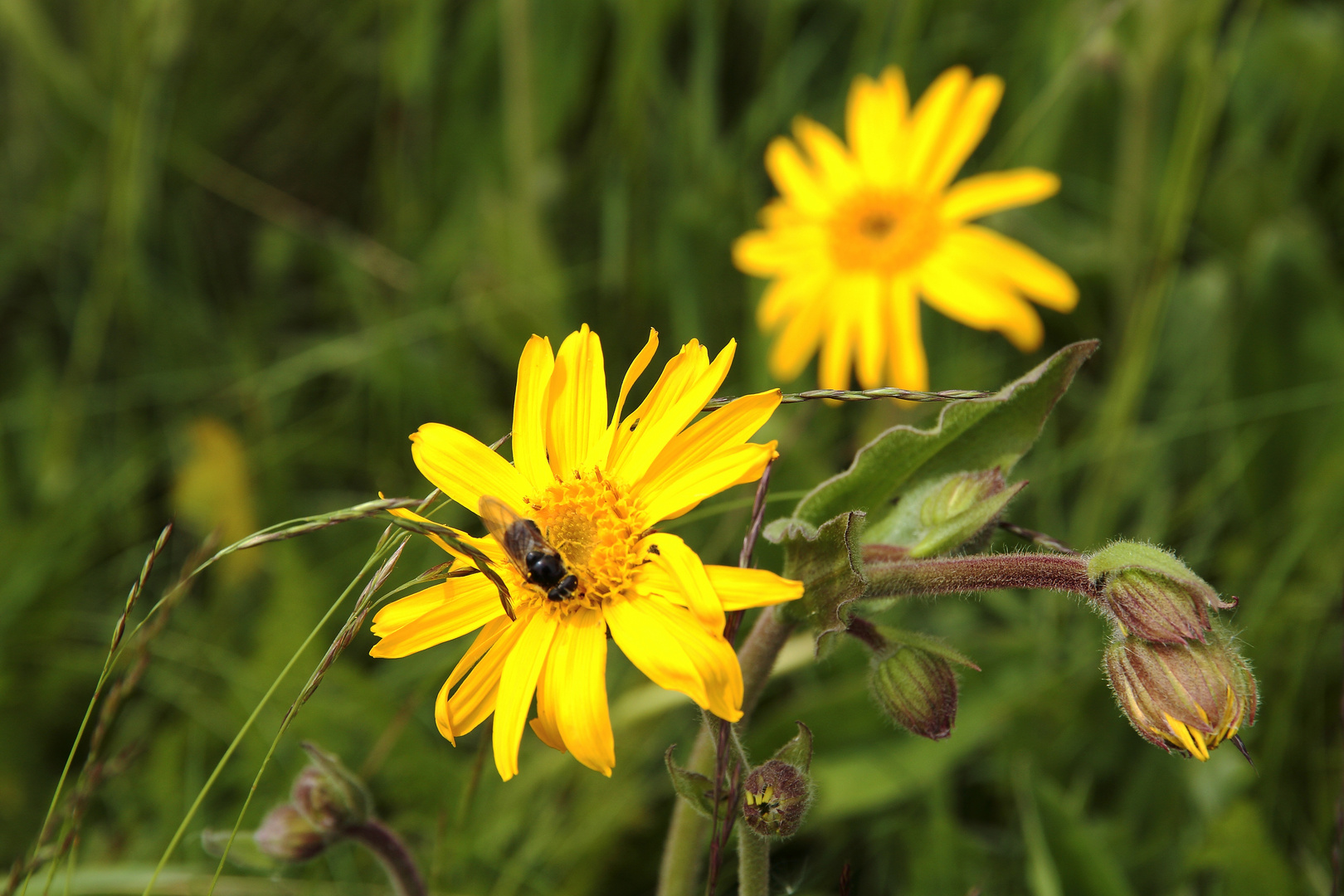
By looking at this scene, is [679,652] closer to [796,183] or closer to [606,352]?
[606,352]

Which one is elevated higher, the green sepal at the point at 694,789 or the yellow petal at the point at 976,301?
the yellow petal at the point at 976,301

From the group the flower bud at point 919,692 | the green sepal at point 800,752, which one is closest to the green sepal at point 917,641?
the flower bud at point 919,692

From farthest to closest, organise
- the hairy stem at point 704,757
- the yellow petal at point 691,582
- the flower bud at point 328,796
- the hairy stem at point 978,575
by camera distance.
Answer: the flower bud at point 328,796
the hairy stem at point 704,757
the hairy stem at point 978,575
the yellow petal at point 691,582

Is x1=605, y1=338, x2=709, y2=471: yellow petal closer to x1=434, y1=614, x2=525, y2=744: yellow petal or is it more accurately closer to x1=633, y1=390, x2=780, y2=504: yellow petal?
x1=633, y1=390, x2=780, y2=504: yellow petal

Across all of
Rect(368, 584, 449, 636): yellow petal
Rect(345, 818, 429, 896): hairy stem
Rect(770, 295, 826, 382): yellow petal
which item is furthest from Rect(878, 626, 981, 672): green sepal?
Rect(770, 295, 826, 382): yellow petal

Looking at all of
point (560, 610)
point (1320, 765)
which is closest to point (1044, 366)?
point (560, 610)

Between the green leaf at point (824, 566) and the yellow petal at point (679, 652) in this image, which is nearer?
the yellow petal at point (679, 652)

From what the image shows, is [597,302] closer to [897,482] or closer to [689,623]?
[897,482]

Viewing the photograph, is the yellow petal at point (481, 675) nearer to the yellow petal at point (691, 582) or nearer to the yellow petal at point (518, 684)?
the yellow petal at point (518, 684)
